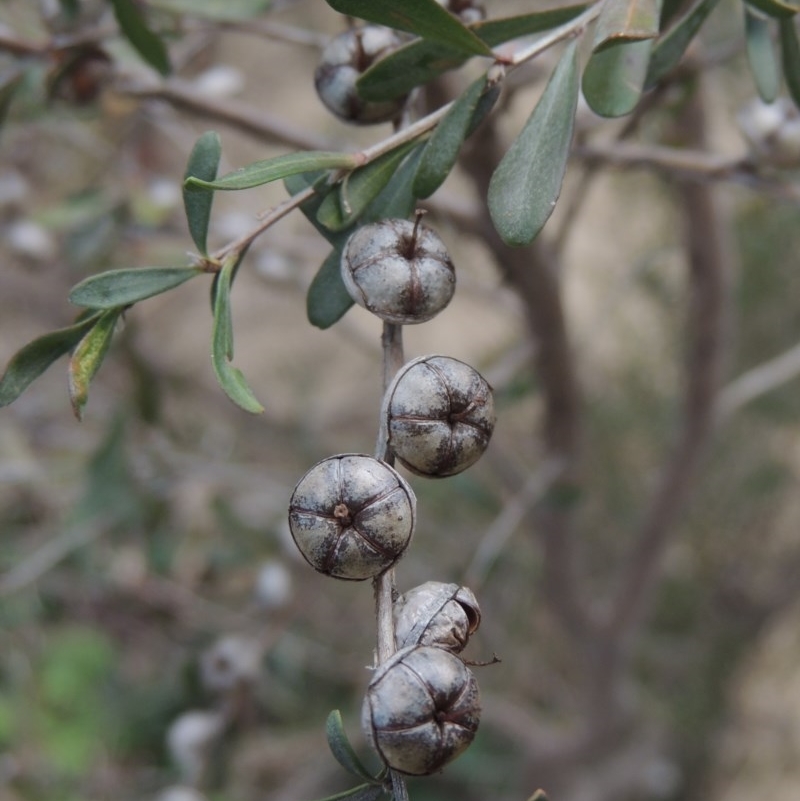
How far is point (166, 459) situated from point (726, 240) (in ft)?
2.60

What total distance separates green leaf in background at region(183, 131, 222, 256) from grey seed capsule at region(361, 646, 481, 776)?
23 cm

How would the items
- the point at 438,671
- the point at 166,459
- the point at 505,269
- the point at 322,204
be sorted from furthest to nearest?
1. the point at 166,459
2. the point at 505,269
3. the point at 322,204
4. the point at 438,671

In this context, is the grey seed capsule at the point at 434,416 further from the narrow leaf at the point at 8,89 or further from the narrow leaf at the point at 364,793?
the narrow leaf at the point at 8,89

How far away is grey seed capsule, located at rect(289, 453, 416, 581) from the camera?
1.22 feet

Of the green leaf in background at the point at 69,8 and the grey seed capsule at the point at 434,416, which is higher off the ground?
the green leaf in background at the point at 69,8

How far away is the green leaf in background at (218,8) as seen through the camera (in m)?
0.75

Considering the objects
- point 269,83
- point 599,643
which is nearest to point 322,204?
point 599,643

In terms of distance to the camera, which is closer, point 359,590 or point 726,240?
point 726,240

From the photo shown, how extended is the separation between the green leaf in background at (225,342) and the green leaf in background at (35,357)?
6cm

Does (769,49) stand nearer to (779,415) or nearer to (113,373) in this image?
(779,415)

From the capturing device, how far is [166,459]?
1298 millimetres

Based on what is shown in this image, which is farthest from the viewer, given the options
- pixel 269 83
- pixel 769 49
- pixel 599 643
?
pixel 269 83

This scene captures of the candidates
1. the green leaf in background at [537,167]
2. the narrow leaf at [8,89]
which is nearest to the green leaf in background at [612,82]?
the green leaf in background at [537,167]

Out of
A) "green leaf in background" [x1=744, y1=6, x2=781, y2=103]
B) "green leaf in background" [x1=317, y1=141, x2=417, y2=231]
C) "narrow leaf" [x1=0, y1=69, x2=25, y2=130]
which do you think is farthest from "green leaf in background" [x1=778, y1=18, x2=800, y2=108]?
"narrow leaf" [x1=0, y1=69, x2=25, y2=130]
